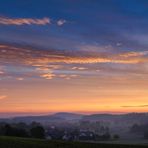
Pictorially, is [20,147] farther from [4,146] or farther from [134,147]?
[134,147]

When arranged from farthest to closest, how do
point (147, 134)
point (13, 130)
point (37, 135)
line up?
point (147, 134), point (37, 135), point (13, 130)

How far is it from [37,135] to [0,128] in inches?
355

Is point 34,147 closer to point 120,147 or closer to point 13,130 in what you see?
point 120,147

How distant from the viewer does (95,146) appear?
1705 inches

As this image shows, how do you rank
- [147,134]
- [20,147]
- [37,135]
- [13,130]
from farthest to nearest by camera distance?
[147,134] → [37,135] → [13,130] → [20,147]

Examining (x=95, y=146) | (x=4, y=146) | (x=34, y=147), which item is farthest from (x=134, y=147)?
(x=4, y=146)

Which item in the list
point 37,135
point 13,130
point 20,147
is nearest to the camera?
point 20,147

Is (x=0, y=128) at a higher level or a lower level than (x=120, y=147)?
higher

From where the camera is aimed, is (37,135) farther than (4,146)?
Yes

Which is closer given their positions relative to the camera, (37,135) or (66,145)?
(66,145)

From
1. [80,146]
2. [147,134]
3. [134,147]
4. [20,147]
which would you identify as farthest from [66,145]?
[147,134]

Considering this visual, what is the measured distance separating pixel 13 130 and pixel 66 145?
41790 mm

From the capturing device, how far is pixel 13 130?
82000mm

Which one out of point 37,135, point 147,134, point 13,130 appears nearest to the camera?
point 13,130
